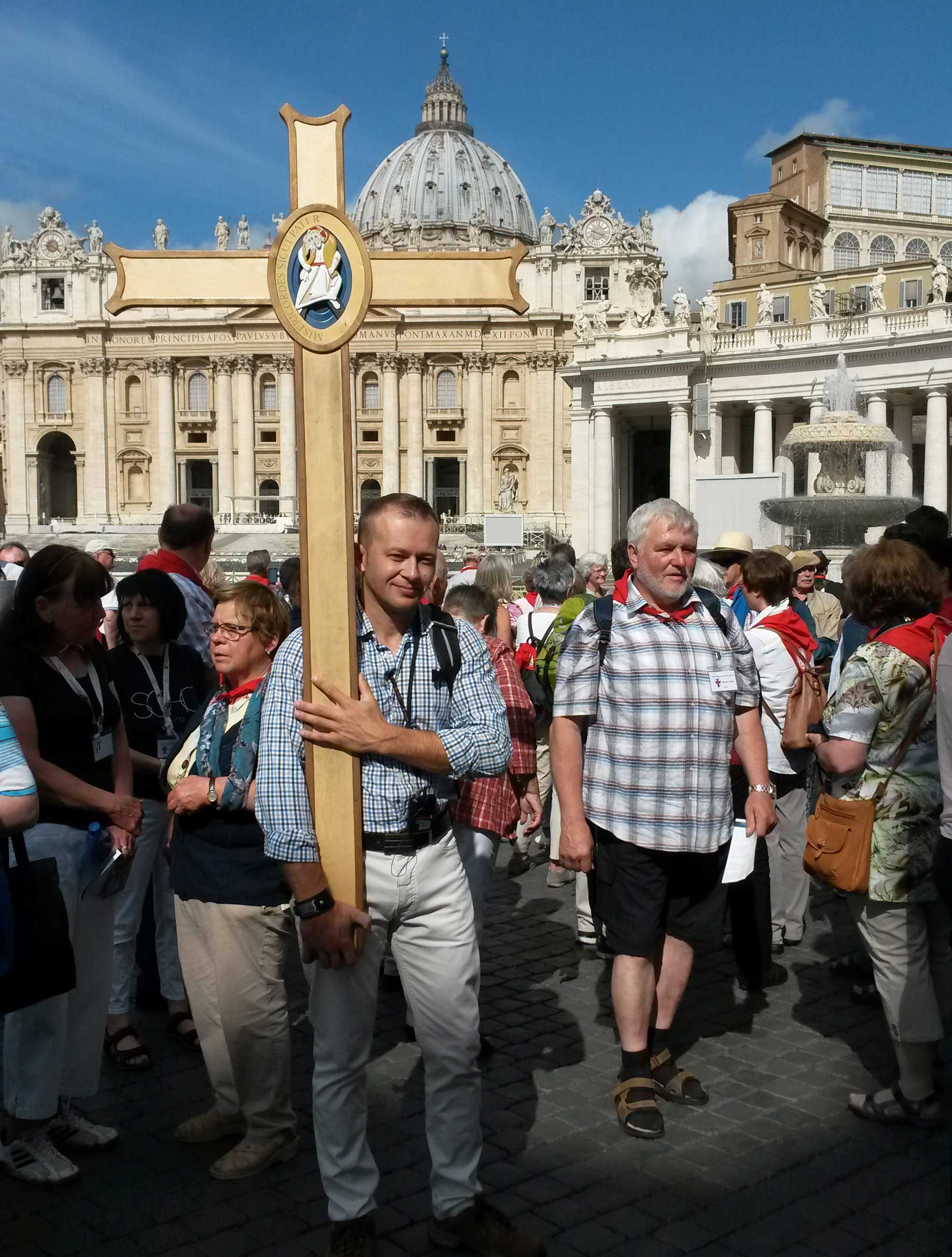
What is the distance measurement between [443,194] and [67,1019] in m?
86.0

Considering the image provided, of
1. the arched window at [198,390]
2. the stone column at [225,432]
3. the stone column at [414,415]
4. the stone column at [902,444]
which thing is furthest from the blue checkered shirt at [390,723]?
the arched window at [198,390]

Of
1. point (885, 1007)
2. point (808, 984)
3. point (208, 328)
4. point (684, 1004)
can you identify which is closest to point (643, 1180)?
point (885, 1007)

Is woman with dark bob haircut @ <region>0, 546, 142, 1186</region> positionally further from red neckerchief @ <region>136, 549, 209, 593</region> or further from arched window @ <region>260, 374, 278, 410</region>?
arched window @ <region>260, 374, 278, 410</region>

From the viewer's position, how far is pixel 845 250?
54656 mm

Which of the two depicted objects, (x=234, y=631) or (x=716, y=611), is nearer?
(x=234, y=631)

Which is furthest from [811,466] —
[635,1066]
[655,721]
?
[635,1066]

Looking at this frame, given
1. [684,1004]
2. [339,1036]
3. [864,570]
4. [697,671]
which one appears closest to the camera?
[339,1036]

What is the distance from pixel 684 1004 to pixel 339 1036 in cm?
249

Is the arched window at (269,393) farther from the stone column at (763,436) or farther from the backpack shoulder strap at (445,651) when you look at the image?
the backpack shoulder strap at (445,651)

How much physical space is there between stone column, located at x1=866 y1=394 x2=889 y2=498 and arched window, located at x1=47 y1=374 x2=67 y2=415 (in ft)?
148

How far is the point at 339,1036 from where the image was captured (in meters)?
3.18

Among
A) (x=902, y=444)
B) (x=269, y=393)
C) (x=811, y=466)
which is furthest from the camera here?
(x=269, y=393)

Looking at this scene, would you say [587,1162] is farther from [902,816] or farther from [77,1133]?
[77,1133]

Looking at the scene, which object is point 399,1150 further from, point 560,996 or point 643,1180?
point 560,996
